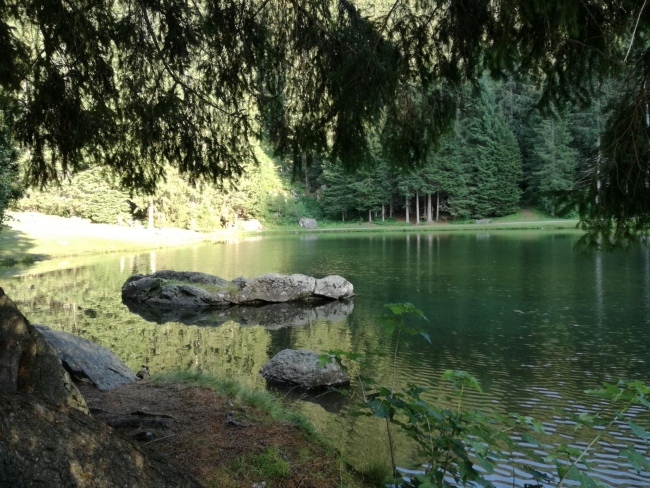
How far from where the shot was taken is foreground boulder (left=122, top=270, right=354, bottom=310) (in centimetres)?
1652

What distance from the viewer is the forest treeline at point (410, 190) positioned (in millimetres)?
46281

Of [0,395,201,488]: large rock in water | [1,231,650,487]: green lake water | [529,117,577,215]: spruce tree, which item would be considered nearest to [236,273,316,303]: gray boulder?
[1,231,650,487]: green lake water

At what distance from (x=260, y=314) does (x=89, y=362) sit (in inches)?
314

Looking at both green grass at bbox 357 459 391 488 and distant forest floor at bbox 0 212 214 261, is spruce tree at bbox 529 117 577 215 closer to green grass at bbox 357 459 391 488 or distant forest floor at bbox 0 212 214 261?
distant forest floor at bbox 0 212 214 261

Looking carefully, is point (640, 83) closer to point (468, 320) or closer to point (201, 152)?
point (201, 152)

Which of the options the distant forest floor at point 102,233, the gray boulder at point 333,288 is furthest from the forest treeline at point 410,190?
the gray boulder at point 333,288

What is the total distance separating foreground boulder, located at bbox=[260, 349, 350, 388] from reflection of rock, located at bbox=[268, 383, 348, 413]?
0.45ft

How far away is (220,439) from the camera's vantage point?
15.6ft

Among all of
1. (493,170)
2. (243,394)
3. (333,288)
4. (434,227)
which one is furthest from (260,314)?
(493,170)

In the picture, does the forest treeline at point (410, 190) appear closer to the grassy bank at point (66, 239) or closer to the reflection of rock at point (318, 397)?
the grassy bank at point (66, 239)

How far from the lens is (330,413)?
7305mm

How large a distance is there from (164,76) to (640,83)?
15.3ft

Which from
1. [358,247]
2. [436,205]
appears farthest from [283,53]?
[436,205]

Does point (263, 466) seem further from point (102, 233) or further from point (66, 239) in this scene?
point (102, 233)
